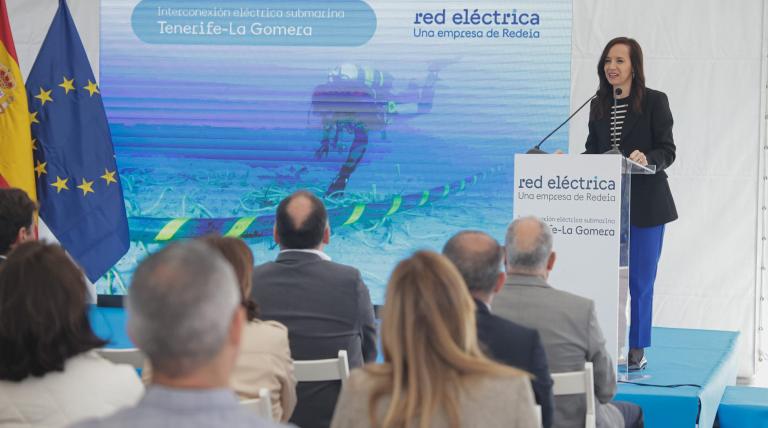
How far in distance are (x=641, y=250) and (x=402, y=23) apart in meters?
3.44

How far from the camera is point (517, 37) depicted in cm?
759

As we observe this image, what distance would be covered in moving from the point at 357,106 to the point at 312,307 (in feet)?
14.5

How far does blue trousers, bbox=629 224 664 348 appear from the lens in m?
4.91

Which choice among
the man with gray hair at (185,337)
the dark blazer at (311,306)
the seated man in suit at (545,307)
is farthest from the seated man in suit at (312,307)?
the man with gray hair at (185,337)

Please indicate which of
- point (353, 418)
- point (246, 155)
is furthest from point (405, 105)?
point (353, 418)

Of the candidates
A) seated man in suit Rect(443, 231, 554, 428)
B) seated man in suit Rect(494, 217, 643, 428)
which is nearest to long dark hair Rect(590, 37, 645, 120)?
seated man in suit Rect(494, 217, 643, 428)

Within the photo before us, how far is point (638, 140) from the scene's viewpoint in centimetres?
490

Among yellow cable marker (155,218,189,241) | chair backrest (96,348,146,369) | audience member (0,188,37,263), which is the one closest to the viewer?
chair backrest (96,348,146,369)

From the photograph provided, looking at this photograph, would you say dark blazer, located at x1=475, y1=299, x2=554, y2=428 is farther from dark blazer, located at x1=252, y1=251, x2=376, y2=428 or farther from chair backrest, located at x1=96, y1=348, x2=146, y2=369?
chair backrest, located at x1=96, y1=348, x2=146, y2=369

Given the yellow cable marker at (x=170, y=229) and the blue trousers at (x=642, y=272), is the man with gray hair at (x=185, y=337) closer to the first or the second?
the blue trousers at (x=642, y=272)

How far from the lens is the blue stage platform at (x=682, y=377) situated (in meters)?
4.64

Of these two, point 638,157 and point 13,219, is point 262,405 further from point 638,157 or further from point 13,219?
point 638,157

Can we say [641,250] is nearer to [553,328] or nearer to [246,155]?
[553,328]

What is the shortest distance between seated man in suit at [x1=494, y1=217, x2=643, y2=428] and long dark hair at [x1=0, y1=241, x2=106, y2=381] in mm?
1469
